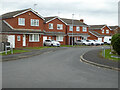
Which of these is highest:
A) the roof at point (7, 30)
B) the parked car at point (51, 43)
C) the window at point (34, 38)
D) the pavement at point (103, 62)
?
the roof at point (7, 30)

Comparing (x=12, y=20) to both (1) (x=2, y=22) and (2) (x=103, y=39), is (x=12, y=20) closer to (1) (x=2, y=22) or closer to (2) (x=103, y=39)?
(1) (x=2, y=22)

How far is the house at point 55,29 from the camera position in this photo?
1763 inches

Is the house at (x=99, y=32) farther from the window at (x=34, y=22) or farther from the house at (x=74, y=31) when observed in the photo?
the window at (x=34, y=22)

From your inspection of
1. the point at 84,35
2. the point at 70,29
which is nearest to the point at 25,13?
the point at 70,29

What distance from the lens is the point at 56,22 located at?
46844mm

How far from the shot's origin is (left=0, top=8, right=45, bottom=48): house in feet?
109

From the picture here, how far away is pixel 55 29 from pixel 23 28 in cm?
1269

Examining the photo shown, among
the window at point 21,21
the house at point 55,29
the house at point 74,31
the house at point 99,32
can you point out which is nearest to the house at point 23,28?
the window at point 21,21

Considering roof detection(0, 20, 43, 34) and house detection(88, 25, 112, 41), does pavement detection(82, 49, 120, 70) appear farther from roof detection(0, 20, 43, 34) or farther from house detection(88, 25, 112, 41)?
house detection(88, 25, 112, 41)

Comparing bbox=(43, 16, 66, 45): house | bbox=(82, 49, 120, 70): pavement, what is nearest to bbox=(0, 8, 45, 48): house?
bbox=(43, 16, 66, 45): house

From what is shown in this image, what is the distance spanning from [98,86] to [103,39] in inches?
2228

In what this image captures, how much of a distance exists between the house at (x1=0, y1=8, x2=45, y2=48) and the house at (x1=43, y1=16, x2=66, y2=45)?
642 cm

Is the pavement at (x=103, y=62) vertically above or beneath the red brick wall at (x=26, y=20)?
beneath

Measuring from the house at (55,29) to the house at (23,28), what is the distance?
642 centimetres
